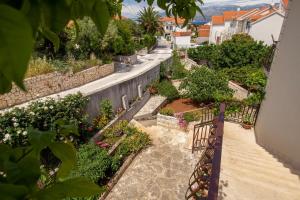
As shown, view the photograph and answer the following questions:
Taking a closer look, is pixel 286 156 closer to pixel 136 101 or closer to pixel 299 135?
pixel 299 135

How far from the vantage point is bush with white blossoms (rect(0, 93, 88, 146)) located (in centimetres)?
796

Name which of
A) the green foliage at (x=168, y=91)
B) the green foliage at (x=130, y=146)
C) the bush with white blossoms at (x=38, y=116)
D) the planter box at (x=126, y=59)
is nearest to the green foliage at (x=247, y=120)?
the green foliage at (x=130, y=146)

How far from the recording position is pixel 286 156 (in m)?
6.54

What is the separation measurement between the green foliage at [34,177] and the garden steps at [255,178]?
4.47 metres

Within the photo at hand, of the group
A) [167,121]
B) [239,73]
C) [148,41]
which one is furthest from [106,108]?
[148,41]

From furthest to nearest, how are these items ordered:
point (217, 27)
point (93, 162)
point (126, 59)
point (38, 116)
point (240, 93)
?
point (217, 27)
point (126, 59)
point (240, 93)
point (38, 116)
point (93, 162)

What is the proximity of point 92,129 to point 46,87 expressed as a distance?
13.0ft

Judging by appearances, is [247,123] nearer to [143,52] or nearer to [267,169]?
[267,169]

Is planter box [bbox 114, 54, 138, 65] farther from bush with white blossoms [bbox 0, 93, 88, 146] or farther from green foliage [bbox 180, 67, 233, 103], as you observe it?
bush with white blossoms [bbox 0, 93, 88, 146]

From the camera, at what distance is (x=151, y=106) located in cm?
1608

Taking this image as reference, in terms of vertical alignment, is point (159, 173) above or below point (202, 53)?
below

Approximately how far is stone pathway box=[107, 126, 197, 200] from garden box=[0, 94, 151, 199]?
0.53 metres

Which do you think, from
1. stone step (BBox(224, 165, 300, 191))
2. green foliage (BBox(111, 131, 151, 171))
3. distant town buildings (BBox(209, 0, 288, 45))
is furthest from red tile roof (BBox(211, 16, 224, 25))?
stone step (BBox(224, 165, 300, 191))

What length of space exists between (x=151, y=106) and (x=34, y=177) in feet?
50.7
